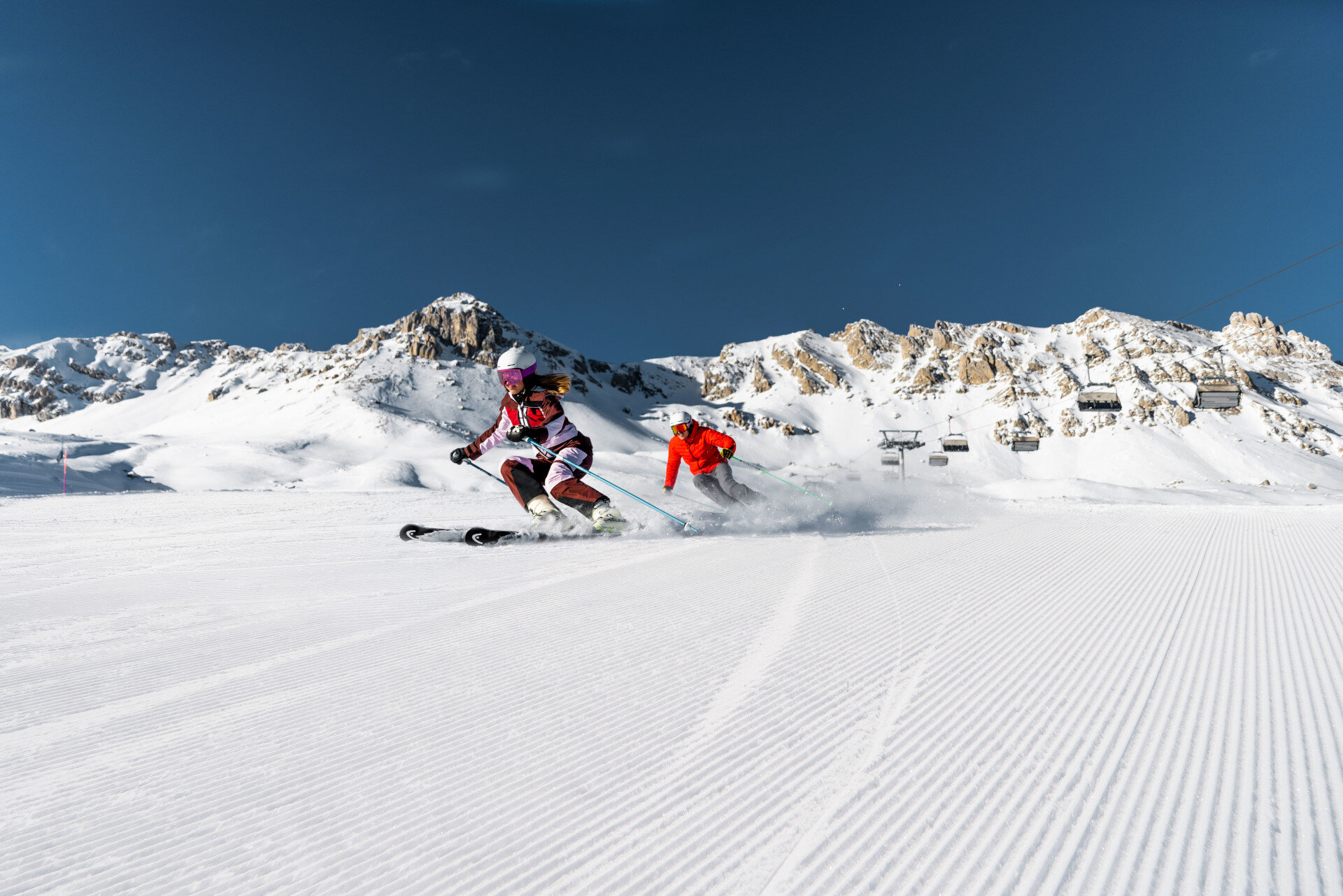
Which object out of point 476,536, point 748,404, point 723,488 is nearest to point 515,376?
point 476,536

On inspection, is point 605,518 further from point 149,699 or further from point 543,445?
point 149,699

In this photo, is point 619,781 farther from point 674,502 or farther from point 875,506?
point 875,506

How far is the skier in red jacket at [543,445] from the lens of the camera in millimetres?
6984

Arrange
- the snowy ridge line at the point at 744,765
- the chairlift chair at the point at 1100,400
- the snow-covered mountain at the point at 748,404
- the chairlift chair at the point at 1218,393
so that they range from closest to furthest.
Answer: the snowy ridge line at the point at 744,765 → the chairlift chair at the point at 1218,393 → the chairlift chair at the point at 1100,400 → the snow-covered mountain at the point at 748,404

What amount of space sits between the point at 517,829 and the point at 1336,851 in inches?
75.1

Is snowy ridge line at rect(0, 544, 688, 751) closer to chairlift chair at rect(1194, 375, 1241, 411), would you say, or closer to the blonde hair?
the blonde hair

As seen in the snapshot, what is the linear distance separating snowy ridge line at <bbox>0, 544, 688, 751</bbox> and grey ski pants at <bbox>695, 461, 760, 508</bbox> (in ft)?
19.4

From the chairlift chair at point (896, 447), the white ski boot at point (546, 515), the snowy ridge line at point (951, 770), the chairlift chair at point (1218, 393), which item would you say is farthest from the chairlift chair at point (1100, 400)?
the snowy ridge line at point (951, 770)

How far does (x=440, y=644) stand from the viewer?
288 cm

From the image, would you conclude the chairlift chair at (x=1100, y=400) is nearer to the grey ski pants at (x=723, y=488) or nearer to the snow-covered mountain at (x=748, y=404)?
the snow-covered mountain at (x=748, y=404)

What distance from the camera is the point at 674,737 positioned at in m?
1.89

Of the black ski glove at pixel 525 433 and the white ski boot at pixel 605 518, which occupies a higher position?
the black ski glove at pixel 525 433

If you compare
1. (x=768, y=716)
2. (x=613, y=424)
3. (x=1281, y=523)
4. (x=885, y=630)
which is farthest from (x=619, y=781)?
(x=613, y=424)

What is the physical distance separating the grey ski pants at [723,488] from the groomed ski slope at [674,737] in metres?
4.56
